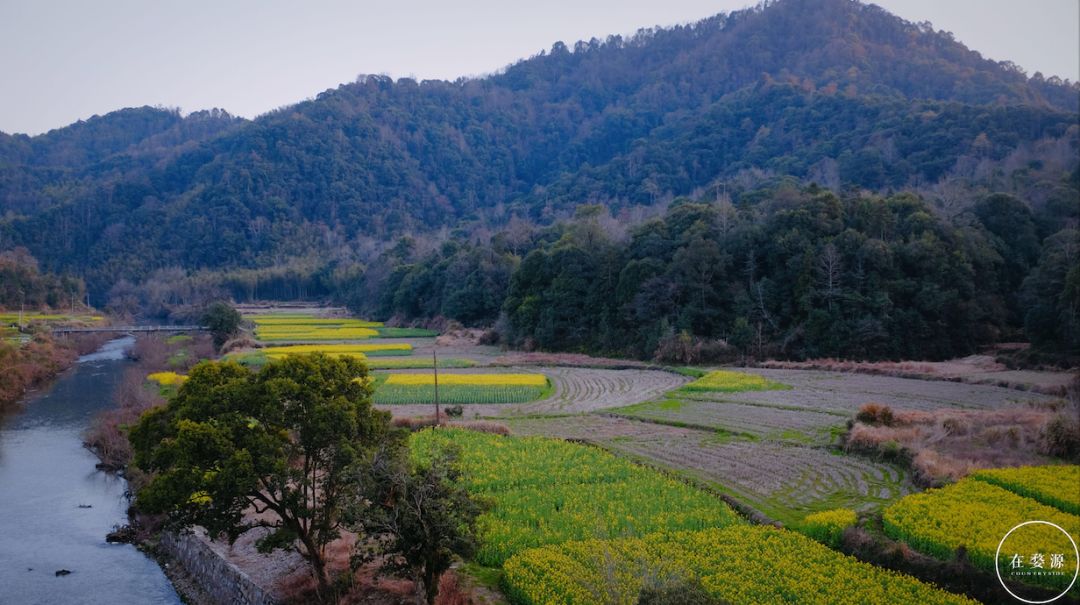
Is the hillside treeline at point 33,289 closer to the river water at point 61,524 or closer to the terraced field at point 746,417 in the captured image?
the river water at point 61,524

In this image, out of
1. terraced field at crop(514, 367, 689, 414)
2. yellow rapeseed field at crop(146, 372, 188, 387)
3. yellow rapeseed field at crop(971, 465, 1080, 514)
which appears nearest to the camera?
yellow rapeseed field at crop(971, 465, 1080, 514)

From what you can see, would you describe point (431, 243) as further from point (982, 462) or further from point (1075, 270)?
point (982, 462)

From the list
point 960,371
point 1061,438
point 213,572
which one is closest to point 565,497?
point 213,572

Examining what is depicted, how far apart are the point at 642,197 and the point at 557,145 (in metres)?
62.2

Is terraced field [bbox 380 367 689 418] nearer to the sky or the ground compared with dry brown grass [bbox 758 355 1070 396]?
nearer to the ground

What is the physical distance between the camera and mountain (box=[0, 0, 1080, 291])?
82.4 meters

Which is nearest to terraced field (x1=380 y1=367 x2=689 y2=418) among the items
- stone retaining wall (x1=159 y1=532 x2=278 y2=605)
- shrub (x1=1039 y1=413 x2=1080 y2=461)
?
stone retaining wall (x1=159 y1=532 x2=278 y2=605)

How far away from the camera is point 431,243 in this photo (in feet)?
358

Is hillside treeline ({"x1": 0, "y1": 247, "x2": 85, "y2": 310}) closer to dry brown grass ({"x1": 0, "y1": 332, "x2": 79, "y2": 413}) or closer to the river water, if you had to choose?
dry brown grass ({"x1": 0, "y1": 332, "x2": 79, "y2": 413})

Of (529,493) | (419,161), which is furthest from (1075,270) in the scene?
(419,161)

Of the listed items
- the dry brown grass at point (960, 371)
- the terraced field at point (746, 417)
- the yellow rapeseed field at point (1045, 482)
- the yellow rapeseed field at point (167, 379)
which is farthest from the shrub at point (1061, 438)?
the yellow rapeseed field at point (167, 379)

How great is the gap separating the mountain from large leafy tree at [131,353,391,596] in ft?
193

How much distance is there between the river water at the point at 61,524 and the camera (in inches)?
702

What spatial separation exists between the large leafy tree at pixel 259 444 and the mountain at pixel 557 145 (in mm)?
58759
